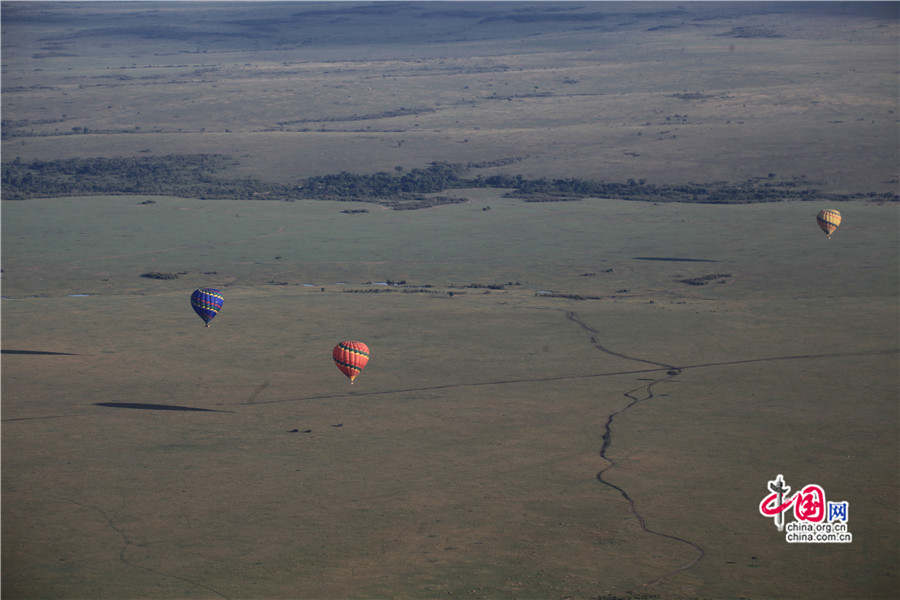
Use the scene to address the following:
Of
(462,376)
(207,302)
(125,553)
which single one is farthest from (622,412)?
(125,553)

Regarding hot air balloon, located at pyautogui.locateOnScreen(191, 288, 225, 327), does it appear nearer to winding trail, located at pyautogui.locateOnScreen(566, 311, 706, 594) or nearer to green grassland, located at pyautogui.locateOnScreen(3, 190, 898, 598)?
green grassland, located at pyautogui.locateOnScreen(3, 190, 898, 598)

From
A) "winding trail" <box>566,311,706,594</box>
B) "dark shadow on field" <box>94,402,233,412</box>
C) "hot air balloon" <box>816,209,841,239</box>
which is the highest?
"hot air balloon" <box>816,209,841,239</box>

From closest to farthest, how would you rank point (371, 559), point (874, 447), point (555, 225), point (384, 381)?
point (371, 559) → point (874, 447) → point (384, 381) → point (555, 225)

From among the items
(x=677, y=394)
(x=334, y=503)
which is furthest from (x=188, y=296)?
(x=334, y=503)

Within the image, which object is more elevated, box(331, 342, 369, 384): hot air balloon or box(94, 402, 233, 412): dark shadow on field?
box(331, 342, 369, 384): hot air balloon

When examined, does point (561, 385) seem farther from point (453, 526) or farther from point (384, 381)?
point (453, 526)

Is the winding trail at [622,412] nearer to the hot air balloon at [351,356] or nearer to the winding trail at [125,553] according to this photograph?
the hot air balloon at [351,356]

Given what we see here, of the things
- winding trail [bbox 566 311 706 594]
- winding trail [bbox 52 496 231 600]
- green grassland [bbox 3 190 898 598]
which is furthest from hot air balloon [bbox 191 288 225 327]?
winding trail [bbox 52 496 231 600]
